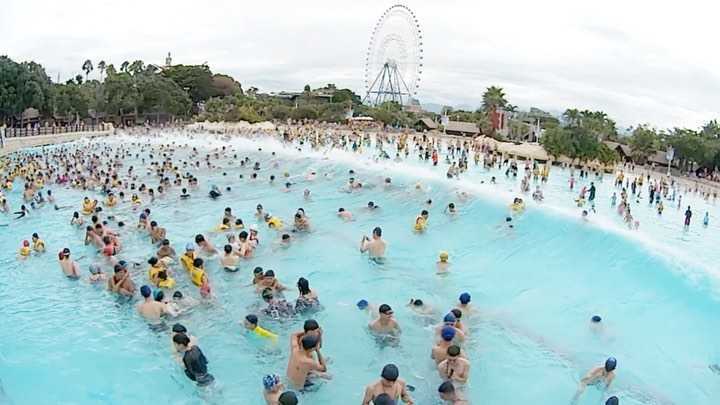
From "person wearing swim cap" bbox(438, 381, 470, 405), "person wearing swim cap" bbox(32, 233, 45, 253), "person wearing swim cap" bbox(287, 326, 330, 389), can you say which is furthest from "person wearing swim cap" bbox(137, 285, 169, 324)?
"person wearing swim cap" bbox(32, 233, 45, 253)

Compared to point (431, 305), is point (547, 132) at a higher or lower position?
higher

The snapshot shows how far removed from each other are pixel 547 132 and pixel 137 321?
38794 mm

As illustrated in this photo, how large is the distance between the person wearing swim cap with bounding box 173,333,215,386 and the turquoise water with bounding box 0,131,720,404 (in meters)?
0.20

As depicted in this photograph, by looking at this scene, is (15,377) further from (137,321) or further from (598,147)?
(598,147)

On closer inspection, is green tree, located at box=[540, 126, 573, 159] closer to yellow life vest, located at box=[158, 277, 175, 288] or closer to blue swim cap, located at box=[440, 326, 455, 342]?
yellow life vest, located at box=[158, 277, 175, 288]

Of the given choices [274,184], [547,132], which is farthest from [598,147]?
[274,184]

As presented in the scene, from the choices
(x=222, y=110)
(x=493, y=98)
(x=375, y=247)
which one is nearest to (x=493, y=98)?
(x=493, y=98)

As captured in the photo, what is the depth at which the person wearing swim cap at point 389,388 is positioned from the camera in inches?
217

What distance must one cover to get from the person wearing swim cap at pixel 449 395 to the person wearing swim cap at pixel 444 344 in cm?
86

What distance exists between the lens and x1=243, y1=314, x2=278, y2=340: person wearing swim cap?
8000 millimetres

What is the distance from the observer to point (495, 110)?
67.7 m

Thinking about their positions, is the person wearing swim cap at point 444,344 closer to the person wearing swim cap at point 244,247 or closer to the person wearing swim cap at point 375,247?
the person wearing swim cap at point 375,247

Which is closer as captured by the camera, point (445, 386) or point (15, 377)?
point (445, 386)

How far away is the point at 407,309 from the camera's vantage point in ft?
32.5
